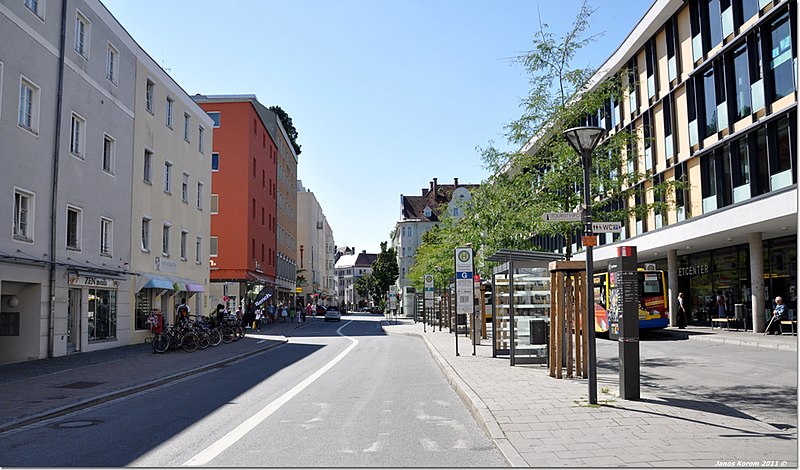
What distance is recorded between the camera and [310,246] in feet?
351

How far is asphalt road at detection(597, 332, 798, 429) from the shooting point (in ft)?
33.4

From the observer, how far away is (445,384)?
14.4 metres

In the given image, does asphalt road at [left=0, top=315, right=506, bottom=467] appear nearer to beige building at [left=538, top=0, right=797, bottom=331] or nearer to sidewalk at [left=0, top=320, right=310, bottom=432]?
sidewalk at [left=0, top=320, right=310, bottom=432]

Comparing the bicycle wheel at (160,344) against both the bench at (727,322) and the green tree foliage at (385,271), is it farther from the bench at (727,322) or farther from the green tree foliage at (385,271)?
the green tree foliage at (385,271)

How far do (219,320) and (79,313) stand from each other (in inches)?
359

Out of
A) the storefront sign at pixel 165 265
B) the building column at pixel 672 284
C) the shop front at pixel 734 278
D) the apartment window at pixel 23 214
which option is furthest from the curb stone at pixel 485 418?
the building column at pixel 672 284

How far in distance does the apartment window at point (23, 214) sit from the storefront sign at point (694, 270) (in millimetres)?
29873

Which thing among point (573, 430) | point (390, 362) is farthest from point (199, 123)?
point (573, 430)

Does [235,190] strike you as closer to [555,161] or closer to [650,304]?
[650,304]

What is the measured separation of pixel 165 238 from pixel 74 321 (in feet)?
31.9

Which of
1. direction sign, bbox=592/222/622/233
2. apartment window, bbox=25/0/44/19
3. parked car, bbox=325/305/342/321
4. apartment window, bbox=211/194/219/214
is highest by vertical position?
apartment window, bbox=25/0/44/19

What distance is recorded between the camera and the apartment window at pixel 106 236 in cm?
2577

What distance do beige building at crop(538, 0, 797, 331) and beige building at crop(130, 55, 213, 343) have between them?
1722 centimetres

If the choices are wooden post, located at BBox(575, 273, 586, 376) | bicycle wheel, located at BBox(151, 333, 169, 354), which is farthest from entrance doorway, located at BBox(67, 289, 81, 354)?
wooden post, located at BBox(575, 273, 586, 376)
